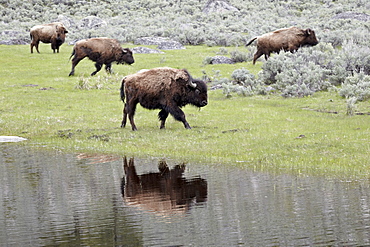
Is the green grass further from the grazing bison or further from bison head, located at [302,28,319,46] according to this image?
bison head, located at [302,28,319,46]

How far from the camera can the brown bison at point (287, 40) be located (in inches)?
1299

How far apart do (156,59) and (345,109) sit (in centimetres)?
1910

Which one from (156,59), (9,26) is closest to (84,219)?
(156,59)

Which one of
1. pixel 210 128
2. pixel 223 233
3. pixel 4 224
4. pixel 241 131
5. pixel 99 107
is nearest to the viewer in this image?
pixel 223 233

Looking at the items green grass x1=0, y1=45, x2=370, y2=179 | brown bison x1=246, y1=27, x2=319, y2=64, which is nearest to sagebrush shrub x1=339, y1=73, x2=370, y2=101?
green grass x1=0, y1=45, x2=370, y2=179

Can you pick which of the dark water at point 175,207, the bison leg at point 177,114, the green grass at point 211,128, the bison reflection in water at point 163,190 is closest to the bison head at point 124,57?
the green grass at point 211,128

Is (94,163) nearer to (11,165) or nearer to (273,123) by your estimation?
(11,165)

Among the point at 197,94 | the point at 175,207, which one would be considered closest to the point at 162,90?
the point at 197,94

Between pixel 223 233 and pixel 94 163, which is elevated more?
pixel 223 233

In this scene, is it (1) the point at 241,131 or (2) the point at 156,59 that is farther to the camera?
(2) the point at 156,59

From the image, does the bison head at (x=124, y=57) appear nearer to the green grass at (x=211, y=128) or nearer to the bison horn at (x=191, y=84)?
the green grass at (x=211, y=128)

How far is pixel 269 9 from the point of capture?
251ft

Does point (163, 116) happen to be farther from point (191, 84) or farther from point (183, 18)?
point (183, 18)

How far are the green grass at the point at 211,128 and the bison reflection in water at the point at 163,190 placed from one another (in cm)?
176
